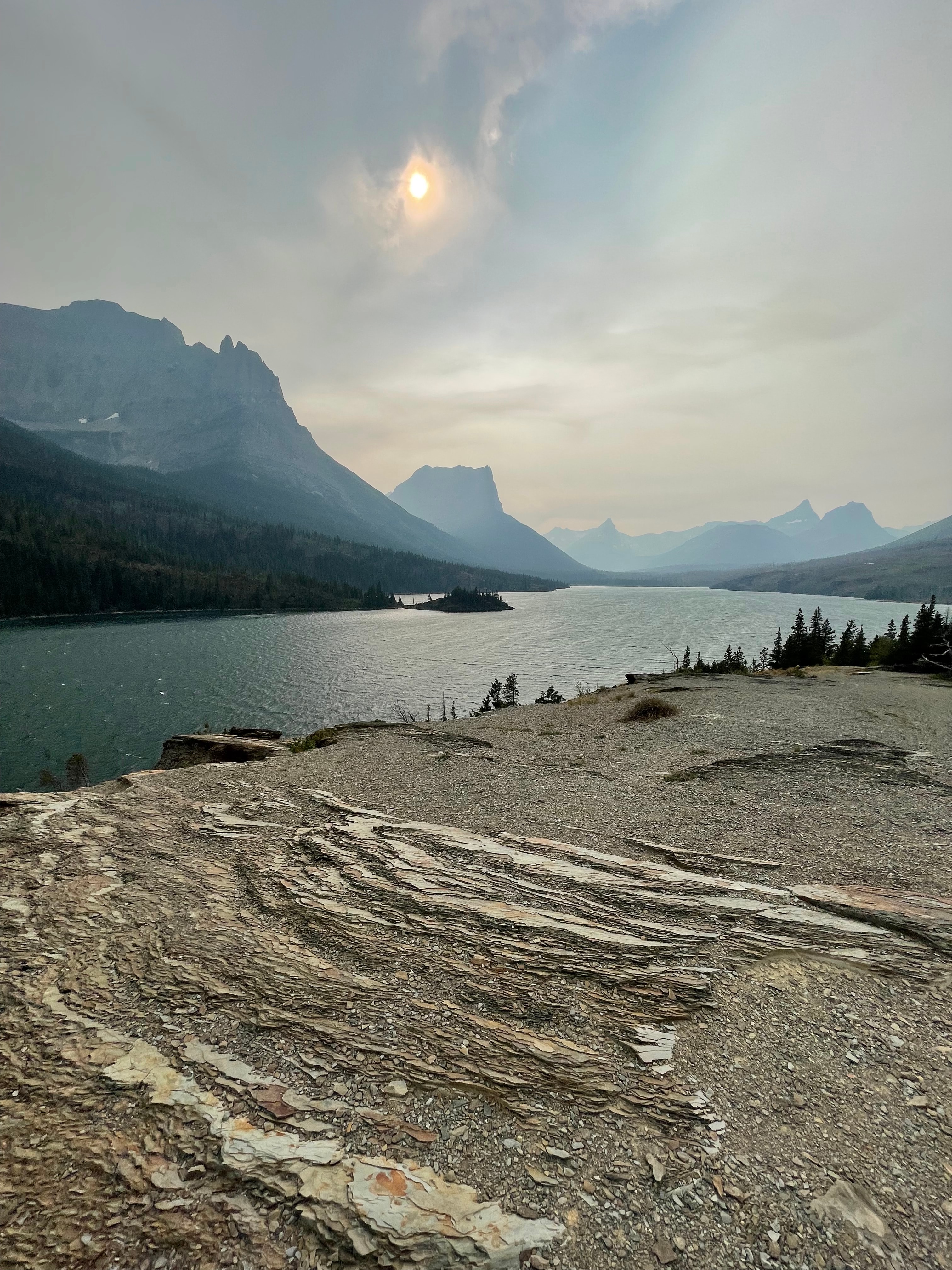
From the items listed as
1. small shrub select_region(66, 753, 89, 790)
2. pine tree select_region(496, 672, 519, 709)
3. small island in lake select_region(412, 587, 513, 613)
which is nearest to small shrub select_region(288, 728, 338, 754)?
small shrub select_region(66, 753, 89, 790)

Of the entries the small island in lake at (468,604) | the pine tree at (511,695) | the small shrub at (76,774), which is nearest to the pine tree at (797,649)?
the pine tree at (511,695)

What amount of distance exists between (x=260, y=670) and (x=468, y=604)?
389 ft

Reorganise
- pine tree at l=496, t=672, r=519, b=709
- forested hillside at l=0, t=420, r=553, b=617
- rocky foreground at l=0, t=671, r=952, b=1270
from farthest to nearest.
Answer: forested hillside at l=0, t=420, r=553, b=617 → pine tree at l=496, t=672, r=519, b=709 → rocky foreground at l=0, t=671, r=952, b=1270

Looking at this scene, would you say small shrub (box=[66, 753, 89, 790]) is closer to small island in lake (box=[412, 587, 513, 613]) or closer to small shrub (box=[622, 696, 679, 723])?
small shrub (box=[622, 696, 679, 723])

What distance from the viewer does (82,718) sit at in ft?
135

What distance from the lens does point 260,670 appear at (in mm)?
63594

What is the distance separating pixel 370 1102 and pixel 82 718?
49.1m

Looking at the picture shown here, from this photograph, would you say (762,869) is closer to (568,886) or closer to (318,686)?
(568,886)

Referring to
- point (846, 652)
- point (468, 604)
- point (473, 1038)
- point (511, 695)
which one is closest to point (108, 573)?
point (468, 604)

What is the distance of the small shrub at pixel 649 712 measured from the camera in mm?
23406

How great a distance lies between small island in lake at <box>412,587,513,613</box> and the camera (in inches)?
6914

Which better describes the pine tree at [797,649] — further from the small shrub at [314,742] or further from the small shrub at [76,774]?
the small shrub at [76,774]

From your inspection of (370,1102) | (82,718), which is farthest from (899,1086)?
(82,718)

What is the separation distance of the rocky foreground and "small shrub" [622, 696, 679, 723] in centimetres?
1180
